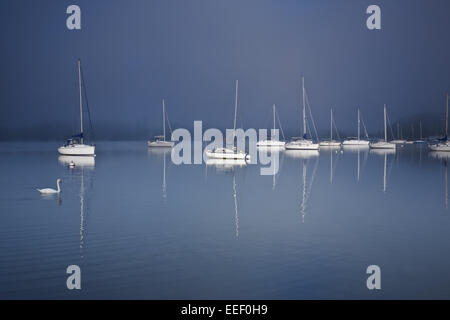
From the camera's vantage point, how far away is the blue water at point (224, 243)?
40.2 ft

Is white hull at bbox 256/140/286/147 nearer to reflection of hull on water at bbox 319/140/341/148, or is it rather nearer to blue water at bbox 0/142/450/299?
reflection of hull on water at bbox 319/140/341/148

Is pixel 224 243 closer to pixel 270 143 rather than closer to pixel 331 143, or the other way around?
pixel 270 143

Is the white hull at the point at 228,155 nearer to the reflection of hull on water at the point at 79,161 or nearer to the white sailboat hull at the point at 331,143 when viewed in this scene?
the reflection of hull on water at the point at 79,161

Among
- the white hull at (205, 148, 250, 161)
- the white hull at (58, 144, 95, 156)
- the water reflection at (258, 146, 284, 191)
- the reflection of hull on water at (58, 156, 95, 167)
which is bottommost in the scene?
the water reflection at (258, 146, 284, 191)

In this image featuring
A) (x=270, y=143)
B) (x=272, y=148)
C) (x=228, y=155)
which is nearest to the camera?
(x=228, y=155)

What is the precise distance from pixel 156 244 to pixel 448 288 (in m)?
10.7

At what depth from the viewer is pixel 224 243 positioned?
1741cm

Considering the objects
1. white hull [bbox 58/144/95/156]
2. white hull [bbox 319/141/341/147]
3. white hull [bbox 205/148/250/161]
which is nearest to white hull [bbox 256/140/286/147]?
white hull [bbox 319/141/341/147]

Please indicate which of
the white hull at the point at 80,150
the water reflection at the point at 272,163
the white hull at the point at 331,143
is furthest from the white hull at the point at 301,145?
the white hull at the point at 80,150

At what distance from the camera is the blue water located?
12258 mm

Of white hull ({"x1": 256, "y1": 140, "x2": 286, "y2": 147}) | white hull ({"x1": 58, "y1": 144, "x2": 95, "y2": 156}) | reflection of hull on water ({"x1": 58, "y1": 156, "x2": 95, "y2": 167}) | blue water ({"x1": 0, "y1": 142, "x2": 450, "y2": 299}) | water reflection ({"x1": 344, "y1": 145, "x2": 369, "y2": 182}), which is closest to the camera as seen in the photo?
blue water ({"x1": 0, "y1": 142, "x2": 450, "y2": 299})

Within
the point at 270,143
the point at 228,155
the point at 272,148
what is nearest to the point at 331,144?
the point at 270,143

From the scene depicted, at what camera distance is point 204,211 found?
83.0 feet

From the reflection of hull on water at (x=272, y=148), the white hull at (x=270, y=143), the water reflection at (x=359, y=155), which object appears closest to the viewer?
the water reflection at (x=359, y=155)
